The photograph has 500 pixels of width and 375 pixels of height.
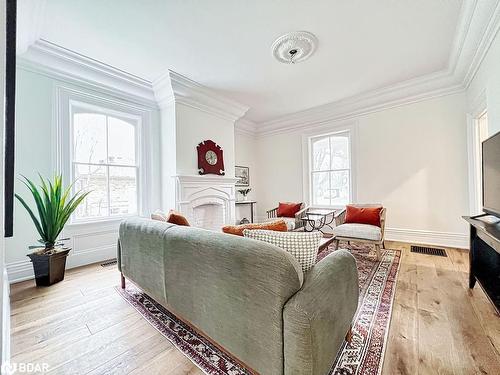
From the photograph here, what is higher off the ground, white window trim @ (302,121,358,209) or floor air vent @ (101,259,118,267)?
white window trim @ (302,121,358,209)

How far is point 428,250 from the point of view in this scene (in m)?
3.24

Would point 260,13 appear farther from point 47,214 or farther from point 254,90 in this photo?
point 47,214

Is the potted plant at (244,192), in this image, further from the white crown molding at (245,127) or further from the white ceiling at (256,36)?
the white ceiling at (256,36)

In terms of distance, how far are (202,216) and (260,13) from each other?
3.05 meters

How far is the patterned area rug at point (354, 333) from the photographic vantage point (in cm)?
124

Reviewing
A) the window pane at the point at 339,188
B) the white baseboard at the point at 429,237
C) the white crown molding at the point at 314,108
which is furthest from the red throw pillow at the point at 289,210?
the white crown molding at the point at 314,108

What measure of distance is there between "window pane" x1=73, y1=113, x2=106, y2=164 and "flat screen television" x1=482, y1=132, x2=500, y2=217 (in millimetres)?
4461

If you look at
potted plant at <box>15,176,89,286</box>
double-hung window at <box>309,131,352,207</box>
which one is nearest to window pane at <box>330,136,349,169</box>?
double-hung window at <box>309,131,352,207</box>

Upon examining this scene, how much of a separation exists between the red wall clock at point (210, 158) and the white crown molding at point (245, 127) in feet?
4.31

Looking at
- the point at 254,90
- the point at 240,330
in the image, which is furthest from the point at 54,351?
the point at 254,90

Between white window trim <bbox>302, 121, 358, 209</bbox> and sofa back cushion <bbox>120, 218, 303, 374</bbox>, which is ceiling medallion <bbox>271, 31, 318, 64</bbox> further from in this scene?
sofa back cushion <bbox>120, 218, 303, 374</bbox>

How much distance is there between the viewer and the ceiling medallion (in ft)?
7.89

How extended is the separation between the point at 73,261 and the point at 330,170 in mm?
4592

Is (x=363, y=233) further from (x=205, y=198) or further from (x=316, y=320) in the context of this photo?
(x=205, y=198)
